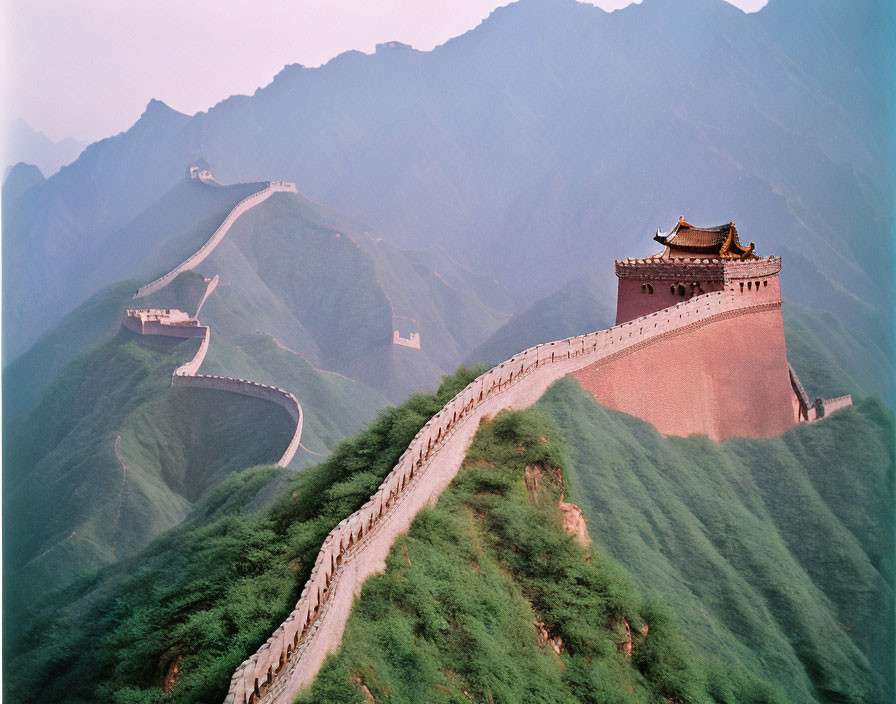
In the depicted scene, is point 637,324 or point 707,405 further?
point 707,405

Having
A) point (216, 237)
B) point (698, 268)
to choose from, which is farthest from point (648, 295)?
point (216, 237)

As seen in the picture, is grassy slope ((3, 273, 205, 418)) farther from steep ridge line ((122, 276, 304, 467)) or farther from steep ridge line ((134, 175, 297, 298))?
steep ridge line ((122, 276, 304, 467))

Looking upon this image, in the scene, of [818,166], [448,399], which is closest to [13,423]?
[448,399]

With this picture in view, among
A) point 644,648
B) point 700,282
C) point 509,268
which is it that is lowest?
point 644,648

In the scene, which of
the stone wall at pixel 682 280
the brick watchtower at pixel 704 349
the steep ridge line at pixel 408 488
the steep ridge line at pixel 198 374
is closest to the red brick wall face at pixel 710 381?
the brick watchtower at pixel 704 349

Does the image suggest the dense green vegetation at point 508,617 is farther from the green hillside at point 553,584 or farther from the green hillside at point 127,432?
the green hillside at point 127,432

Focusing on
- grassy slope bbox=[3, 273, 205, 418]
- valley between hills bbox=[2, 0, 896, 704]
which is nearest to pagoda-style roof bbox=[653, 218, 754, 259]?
valley between hills bbox=[2, 0, 896, 704]

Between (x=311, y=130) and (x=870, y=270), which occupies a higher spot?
(x=311, y=130)

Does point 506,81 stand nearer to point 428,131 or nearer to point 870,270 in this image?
point 428,131
